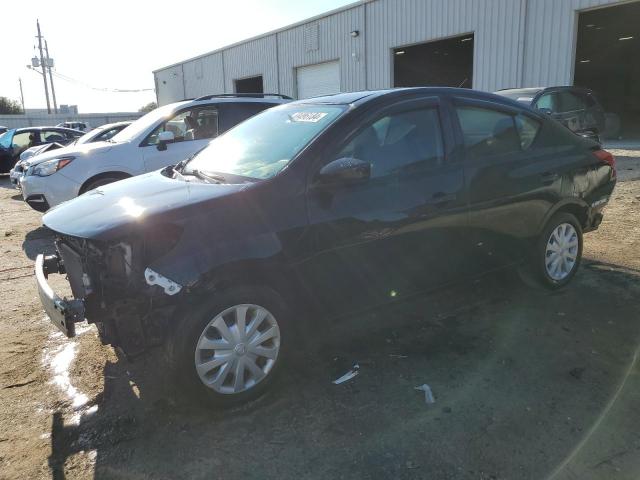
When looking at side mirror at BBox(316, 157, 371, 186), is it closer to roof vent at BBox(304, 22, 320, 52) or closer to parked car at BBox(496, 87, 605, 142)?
parked car at BBox(496, 87, 605, 142)

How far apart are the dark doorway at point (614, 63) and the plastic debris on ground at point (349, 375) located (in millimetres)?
20081

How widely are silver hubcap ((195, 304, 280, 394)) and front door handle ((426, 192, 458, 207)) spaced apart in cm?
137

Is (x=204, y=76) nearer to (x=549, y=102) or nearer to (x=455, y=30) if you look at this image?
(x=455, y=30)

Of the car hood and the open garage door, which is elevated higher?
the open garage door

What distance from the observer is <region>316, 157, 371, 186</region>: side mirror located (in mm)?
3004

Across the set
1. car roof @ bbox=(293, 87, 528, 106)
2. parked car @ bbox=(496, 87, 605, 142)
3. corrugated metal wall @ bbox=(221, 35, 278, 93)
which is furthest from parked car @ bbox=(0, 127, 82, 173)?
car roof @ bbox=(293, 87, 528, 106)

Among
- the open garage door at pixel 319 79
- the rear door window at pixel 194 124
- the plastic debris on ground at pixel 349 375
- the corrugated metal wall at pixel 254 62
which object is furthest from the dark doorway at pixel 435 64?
the plastic debris on ground at pixel 349 375

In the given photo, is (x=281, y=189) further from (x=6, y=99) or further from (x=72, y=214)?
(x=6, y=99)

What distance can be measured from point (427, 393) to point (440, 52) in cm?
2532

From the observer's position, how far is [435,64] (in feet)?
89.2

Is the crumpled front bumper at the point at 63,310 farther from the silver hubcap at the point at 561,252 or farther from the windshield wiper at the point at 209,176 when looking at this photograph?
the silver hubcap at the point at 561,252

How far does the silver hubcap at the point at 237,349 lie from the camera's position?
2.80 meters

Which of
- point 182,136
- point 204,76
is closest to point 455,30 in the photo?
point 182,136

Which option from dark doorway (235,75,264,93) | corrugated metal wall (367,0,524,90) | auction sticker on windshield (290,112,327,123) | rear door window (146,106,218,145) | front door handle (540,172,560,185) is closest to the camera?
auction sticker on windshield (290,112,327,123)
